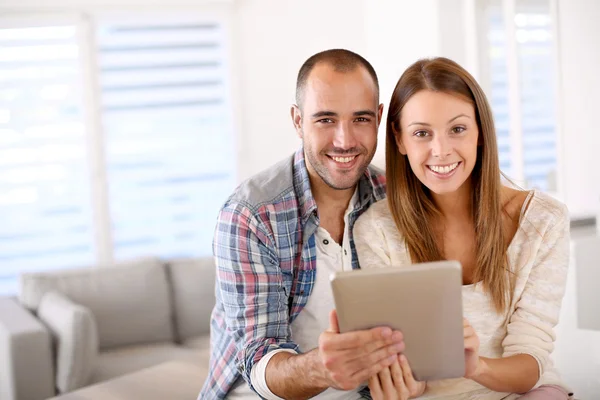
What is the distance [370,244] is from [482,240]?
Answer: 0.93 feet

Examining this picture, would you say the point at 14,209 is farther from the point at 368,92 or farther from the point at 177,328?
the point at 368,92

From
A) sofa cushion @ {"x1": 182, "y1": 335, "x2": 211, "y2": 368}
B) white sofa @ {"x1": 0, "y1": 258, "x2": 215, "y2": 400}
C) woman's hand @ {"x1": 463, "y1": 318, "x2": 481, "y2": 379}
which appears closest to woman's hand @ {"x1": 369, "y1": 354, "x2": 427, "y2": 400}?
woman's hand @ {"x1": 463, "y1": 318, "x2": 481, "y2": 379}

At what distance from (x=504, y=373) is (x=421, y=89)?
704 mm

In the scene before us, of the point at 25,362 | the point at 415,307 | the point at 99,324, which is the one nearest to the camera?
the point at 415,307

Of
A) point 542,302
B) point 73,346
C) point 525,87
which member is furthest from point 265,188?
point 525,87

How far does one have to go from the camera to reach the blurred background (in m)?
5.18

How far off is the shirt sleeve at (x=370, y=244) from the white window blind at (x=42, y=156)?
3.69 m

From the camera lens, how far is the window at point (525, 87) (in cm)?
329

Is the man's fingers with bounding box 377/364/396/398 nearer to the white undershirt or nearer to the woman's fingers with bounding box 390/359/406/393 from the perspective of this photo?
the woman's fingers with bounding box 390/359/406/393

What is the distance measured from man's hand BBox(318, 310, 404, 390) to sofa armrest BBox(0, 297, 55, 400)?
6.68 feet

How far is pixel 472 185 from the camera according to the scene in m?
2.01

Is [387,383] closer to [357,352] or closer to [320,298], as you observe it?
[357,352]

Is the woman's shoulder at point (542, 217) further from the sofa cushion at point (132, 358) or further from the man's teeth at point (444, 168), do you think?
the sofa cushion at point (132, 358)

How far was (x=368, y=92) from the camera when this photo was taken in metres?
2.04
